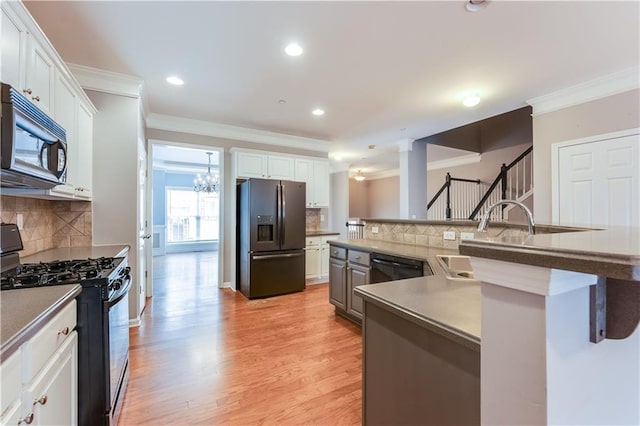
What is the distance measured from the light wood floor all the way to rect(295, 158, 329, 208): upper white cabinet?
1.94m

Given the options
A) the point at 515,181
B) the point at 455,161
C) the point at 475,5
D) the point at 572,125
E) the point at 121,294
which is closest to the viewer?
the point at 121,294

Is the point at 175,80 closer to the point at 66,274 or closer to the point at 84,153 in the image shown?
the point at 84,153

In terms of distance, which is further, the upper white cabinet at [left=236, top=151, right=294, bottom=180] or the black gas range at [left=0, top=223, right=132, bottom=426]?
the upper white cabinet at [left=236, top=151, right=294, bottom=180]

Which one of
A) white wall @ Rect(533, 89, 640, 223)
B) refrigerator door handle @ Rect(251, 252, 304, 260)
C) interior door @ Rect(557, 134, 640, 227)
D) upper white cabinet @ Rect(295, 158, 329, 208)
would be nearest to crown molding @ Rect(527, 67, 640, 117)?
white wall @ Rect(533, 89, 640, 223)

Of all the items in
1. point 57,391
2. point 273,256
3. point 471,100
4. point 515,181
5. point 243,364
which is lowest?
point 243,364

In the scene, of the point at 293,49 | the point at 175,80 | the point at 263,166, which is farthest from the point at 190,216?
the point at 293,49

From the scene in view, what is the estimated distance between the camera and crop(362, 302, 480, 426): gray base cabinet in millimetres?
959

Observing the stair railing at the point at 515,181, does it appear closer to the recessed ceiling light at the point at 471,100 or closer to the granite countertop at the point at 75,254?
the recessed ceiling light at the point at 471,100

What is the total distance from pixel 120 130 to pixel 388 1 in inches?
111

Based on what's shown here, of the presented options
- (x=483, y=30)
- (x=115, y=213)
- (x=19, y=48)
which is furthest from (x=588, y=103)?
(x=115, y=213)

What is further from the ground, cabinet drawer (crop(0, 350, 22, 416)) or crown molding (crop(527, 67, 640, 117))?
crown molding (crop(527, 67, 640, 117))

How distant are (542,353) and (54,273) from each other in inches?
85.3

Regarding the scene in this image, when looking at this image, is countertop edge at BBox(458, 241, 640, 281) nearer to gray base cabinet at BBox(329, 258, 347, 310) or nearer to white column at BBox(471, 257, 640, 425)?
white column at BBox(471, 257, 640, 425)

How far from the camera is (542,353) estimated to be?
0.59m
